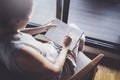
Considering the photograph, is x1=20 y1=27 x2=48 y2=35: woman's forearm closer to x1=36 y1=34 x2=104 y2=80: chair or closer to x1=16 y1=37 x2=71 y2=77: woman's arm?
x1=36 y1=34 x2=104 y2=80: chair

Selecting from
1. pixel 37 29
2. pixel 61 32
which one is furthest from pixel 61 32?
pixel 37 29

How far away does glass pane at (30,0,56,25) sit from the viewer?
2373mm

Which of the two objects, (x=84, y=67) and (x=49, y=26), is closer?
(x=84, y=67)

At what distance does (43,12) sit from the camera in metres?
2.51

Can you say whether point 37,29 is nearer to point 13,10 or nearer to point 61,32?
point 61,32

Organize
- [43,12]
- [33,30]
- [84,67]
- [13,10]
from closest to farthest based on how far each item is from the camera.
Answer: [13,10] < [84,67] < [33,30] < [43,12]

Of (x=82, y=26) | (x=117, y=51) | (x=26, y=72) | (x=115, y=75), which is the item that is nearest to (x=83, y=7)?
(x=82, y=26)

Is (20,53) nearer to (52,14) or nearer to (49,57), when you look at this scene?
(49,57)

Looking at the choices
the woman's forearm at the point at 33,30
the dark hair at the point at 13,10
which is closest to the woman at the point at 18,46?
the dark hair at the point at 13,10

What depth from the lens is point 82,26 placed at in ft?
7.79

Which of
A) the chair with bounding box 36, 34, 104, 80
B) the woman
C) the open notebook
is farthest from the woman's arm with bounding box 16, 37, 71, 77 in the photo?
the open notebook

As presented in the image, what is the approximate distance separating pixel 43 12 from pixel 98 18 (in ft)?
2.25

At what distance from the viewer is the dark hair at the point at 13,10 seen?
0.82m

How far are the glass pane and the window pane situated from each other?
24 cm
